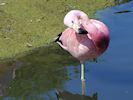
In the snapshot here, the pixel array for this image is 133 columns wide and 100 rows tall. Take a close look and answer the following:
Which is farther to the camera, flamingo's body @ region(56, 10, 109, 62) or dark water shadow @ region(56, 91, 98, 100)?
dark water shadow @ region(56, 91, 98, 100)

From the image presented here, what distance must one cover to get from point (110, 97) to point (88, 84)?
49 centimetres

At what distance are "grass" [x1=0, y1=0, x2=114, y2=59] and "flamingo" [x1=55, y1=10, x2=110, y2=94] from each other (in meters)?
1.83

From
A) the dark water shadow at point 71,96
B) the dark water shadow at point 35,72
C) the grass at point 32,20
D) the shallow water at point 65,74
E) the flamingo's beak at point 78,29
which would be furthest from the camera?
the grass at point 32,20

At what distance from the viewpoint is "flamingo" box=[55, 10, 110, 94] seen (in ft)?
20.9

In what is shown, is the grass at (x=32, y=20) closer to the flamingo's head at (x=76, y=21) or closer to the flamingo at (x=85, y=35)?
the flamingo at (x=85, y=35)

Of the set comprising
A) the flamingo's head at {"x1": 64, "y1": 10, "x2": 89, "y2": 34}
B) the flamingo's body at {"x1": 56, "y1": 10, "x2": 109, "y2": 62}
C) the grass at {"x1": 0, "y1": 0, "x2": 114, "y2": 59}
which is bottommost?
the grass at {"x1": 0, "y1": 0, "x2": 114, "y2": 59}

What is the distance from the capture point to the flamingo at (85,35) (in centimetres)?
637

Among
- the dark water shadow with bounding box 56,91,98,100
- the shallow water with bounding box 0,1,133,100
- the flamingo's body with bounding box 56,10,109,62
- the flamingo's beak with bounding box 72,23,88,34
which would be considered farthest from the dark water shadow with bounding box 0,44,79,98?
the flamingo's beak with bounding box 72,23,88,34

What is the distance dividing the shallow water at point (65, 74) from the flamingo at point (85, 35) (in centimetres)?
53

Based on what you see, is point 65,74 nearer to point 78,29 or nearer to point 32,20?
point 78,29

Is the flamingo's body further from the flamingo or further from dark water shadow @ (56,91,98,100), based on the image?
dark water shadow @ (56,91,98,100)

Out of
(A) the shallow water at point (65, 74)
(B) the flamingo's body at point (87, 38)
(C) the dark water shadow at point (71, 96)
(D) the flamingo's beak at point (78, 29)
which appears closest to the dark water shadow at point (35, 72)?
(A) the shallow water at point (65, 74)

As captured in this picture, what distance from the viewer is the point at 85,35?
6.49 meters

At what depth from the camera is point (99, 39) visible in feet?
20.9
